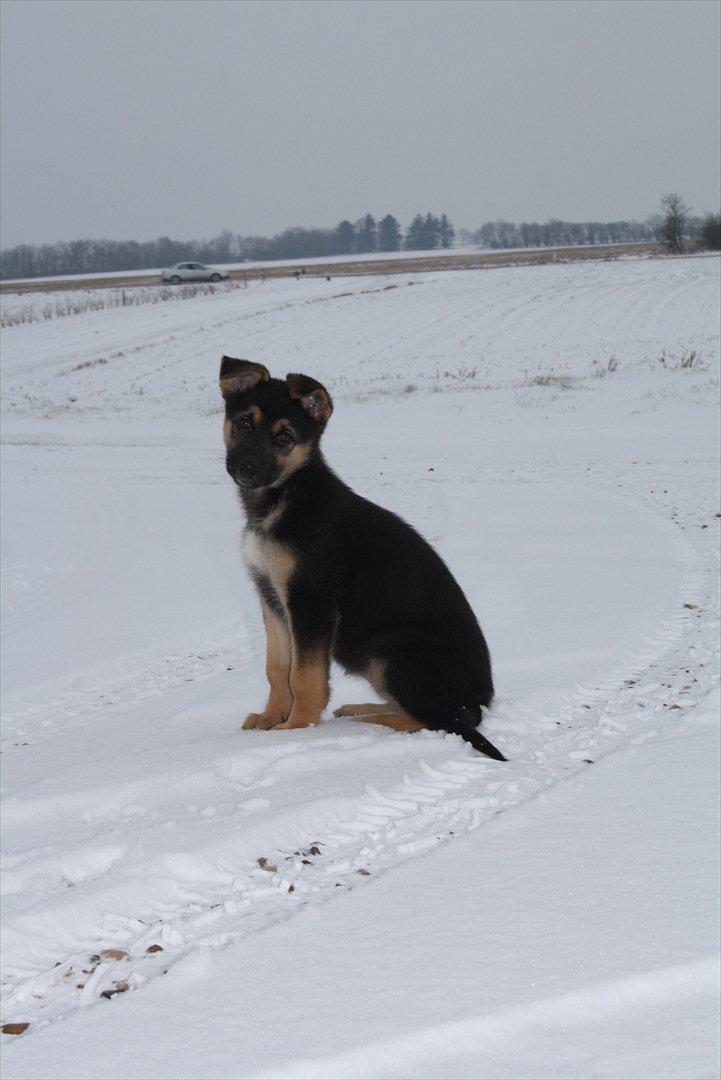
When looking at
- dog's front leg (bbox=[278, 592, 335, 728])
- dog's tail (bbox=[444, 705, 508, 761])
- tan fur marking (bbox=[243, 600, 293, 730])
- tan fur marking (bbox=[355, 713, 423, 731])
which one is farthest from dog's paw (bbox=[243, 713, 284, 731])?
dog's tail (bbox=[444, 705, 508, 761])

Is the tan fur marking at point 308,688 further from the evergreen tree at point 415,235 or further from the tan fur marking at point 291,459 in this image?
the evergreen tree at point 415,235

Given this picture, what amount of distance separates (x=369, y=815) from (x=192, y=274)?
195ft

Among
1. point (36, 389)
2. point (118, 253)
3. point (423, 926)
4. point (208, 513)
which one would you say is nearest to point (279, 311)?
point (36, 389)

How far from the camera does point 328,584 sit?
15.9ft

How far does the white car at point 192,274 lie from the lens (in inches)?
2365

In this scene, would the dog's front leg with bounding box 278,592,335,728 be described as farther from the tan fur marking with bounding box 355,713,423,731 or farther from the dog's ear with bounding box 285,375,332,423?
the dog's ear with bounding box 285,375,332,423

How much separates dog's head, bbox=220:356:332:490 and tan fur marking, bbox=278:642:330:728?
0.86m

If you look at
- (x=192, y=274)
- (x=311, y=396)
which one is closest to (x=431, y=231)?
(x=192, y=274)

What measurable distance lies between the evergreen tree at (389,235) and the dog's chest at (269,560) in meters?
157

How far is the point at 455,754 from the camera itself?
443cm

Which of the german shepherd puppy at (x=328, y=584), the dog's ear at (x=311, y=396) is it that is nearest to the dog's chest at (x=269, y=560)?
the german shepherd puppy at (x=328, y=584)

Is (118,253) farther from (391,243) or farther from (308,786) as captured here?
(308,786)

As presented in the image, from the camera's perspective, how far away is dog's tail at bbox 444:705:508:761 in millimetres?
4348

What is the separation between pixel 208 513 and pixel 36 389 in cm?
1458
